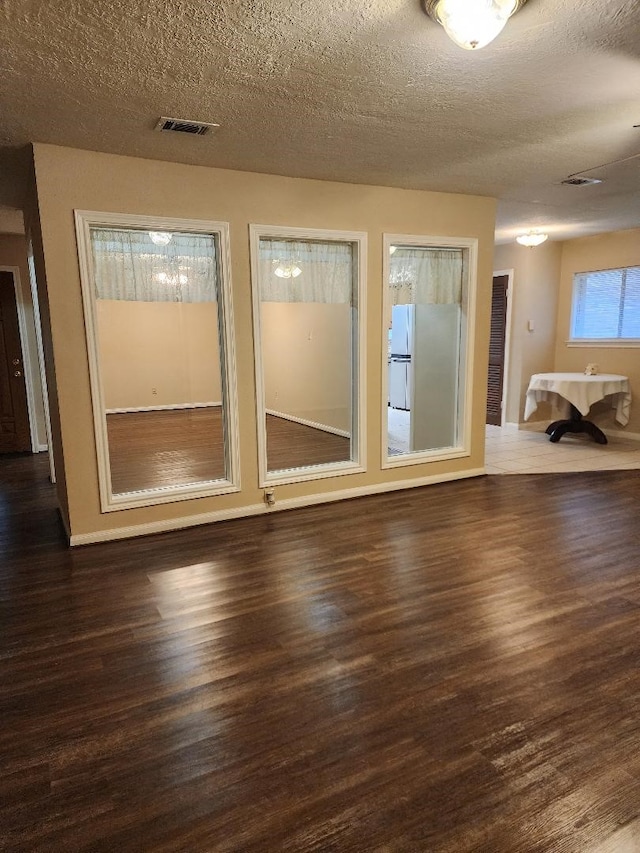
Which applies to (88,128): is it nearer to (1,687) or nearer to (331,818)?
(1,687)

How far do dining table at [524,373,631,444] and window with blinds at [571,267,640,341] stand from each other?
0.59 m

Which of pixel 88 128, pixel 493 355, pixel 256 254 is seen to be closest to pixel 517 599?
pixel 256 254

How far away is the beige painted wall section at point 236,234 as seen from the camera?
3256 millimetres

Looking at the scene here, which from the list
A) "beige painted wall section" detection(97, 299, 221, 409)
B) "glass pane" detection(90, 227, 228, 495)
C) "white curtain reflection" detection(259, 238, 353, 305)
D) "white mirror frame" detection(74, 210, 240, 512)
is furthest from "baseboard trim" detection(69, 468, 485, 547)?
"beige painted wall section" detection(97, 299, 221, 409)

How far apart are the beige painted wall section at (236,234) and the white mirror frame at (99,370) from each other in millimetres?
43

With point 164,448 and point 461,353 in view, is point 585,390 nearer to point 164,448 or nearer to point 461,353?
point 461,353

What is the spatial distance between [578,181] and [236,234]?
279cm

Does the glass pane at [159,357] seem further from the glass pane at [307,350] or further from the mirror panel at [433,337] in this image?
the mirror panel at [433,337]

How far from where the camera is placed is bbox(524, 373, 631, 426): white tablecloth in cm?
602

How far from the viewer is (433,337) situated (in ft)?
17.0

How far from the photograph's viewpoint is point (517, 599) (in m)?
2.74

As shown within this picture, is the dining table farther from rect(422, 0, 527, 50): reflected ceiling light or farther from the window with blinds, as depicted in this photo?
rect(422, 0, 527, 50): reflected ceiling light

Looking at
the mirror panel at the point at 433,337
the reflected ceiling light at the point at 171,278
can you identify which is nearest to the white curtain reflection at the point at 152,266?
the reflected ceiling light at the point at 171,278

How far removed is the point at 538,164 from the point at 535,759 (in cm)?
371
